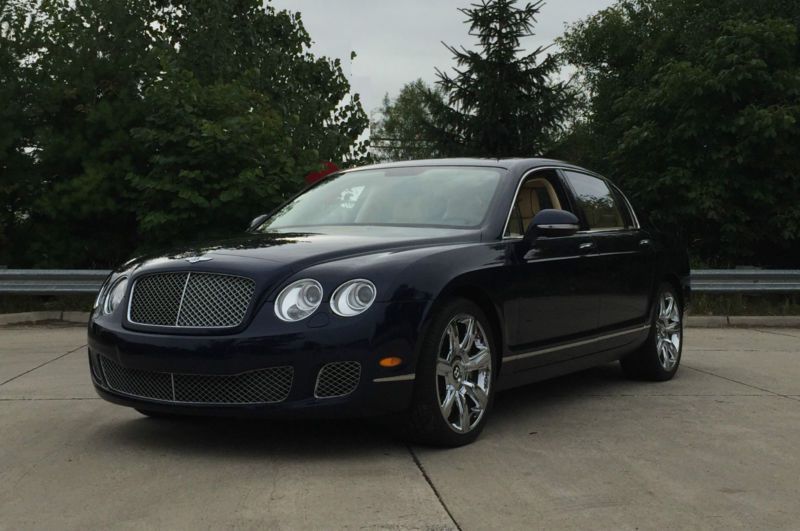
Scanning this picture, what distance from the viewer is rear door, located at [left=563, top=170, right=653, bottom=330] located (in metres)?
7.05

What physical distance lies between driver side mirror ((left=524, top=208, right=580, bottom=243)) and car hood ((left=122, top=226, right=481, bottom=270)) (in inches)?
17.4

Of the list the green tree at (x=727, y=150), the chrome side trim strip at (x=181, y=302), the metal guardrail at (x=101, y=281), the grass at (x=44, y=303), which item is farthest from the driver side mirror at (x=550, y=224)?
the green tree at (x=727, y=150)

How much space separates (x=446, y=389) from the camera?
17.5 ft

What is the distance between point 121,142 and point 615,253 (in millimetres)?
8686

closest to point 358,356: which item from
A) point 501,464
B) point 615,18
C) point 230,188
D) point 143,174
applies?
point 501,464

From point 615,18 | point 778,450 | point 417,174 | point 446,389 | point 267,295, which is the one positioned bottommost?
point 778,450

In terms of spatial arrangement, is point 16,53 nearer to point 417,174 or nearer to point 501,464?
point 417,174

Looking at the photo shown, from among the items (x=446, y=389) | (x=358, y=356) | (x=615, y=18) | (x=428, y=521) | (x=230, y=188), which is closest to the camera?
(x=428, y=521)

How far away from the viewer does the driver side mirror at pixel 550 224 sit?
20.2 feet

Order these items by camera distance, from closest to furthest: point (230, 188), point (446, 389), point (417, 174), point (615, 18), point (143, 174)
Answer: point (446, 389) → point (417, 174) → point (230, 188) → point (143, 174) → point (615, 18)

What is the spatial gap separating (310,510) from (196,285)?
146cm

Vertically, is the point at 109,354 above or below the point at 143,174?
below

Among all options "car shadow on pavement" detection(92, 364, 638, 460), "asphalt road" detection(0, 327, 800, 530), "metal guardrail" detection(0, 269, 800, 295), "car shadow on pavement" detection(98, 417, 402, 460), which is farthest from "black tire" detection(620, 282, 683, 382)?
"metal guardrail" detection(0, 269, 800, 295)

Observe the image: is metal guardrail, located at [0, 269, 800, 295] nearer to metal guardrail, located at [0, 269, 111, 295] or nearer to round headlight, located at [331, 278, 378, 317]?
metal guardrail, located at [0, 269, 111, 295]
